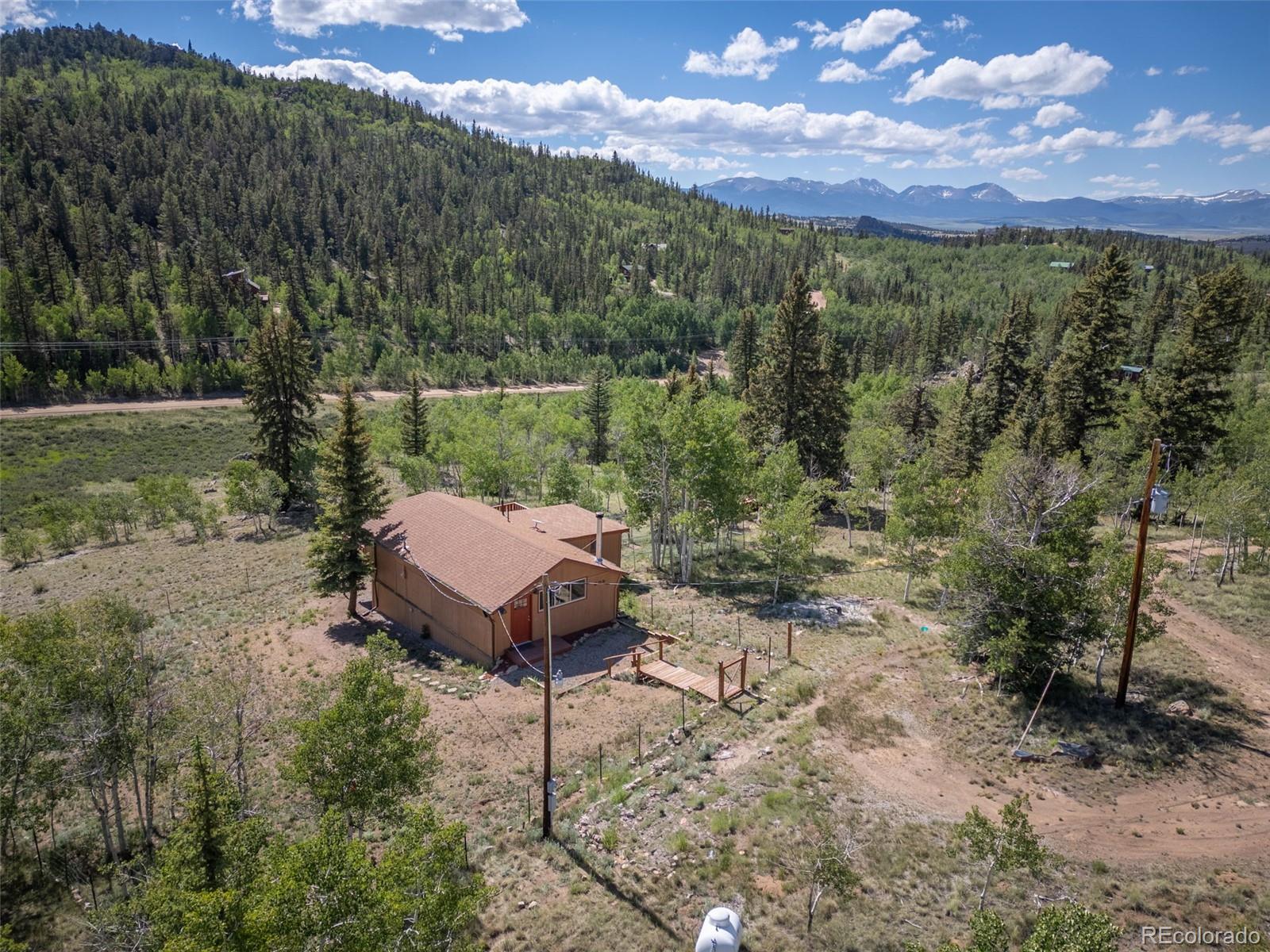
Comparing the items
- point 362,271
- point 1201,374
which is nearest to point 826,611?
point 1201,374

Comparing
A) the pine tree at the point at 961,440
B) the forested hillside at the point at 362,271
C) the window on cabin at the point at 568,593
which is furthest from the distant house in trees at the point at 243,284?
the window on cabin at the point at 568,593

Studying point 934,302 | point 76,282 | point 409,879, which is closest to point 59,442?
point 76,282

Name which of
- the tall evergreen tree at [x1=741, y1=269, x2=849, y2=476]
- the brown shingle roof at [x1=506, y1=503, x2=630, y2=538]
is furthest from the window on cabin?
the tall evergreen tree at [x1=741, y1=269, x2=849, y2=476]

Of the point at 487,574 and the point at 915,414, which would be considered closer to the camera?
the point at 487,574

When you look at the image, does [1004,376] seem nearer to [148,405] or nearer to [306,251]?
[148,405]

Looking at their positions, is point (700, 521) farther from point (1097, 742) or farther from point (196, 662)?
point (196, 662)

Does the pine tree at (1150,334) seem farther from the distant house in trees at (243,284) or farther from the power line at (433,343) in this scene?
the distant house in trees at (243,284)
